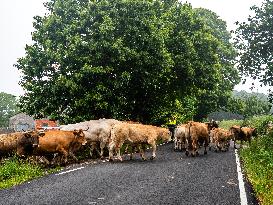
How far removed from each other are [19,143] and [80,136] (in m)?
2.63

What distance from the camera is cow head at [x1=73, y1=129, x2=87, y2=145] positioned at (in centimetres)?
1639

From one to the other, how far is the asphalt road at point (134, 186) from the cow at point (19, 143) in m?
2.73

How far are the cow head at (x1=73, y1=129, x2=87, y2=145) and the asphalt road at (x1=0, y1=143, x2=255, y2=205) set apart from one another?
2489 mm

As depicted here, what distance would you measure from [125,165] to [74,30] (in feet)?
40.6

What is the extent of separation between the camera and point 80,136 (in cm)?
1658

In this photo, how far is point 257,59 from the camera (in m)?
31.2

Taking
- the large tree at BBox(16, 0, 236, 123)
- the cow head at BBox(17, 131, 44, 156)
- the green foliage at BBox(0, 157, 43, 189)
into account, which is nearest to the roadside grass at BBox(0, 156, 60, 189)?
the green foliage at BBox(0, 157, 43, 189)

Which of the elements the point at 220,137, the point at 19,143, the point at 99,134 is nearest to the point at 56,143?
the point at 19,143

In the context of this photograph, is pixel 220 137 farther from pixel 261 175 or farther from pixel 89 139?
pixel 261 175

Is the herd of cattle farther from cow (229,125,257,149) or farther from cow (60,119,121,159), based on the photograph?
cow (229,125,257,149)

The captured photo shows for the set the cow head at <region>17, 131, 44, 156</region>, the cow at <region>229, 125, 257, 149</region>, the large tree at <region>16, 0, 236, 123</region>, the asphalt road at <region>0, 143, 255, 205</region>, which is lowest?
the asphalt road at <region>0, 143, 255, 205</region>

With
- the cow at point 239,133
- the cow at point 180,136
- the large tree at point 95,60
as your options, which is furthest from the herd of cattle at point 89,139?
the cow at point 239,133

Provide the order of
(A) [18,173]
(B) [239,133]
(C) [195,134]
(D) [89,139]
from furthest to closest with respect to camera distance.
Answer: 1. (B) [239,133]
2. (C) [195,134]
3. (D) [89,139]
4. (A) [18,173]

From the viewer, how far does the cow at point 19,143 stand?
15.3 m
